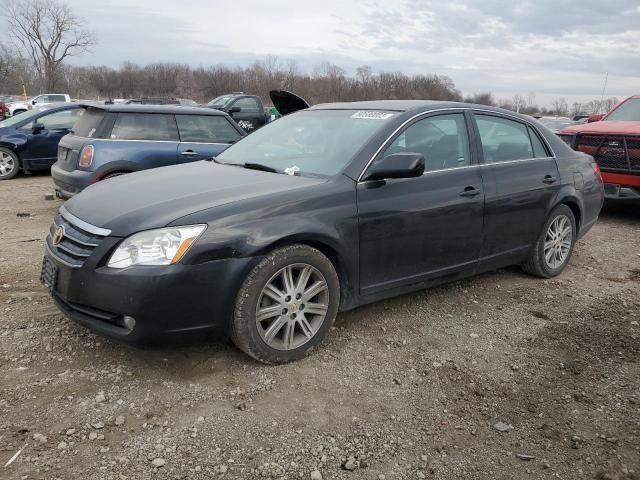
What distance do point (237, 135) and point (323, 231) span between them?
17.5 feet

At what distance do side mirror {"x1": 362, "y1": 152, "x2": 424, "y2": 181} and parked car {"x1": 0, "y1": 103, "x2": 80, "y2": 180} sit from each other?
361 inches

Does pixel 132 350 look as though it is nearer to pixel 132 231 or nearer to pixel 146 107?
pixel 132 231

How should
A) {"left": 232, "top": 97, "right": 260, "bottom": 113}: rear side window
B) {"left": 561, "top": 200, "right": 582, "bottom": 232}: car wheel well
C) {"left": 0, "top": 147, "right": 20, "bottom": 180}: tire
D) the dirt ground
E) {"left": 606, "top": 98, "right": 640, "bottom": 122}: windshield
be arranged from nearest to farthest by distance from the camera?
1. the dirt ground
2. {"left": 561, "top": 200, "right": 582, "bottom": 232}: car wheel well
3. {"left": 606, "top": 98, "right": 640, "bottom": 122}: windshield
4. {"left": 0, "top": 147, "right": 20, "bottom": 180}: tire
5. {"left": 232, "top": 97, "right": 260, "bottom": 113}: rear side window

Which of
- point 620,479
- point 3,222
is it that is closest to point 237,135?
point 3,222

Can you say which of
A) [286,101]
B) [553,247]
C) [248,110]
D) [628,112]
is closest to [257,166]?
[286,101]

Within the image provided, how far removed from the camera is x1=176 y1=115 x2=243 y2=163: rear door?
768 cm

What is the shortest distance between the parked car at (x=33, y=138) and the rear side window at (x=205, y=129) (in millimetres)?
4265

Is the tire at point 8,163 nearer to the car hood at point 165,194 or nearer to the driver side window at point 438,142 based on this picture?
the car hood at point 165,194

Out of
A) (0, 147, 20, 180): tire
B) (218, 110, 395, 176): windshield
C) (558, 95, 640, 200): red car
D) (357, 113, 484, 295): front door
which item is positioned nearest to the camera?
(357, 113, 484, 295): front door

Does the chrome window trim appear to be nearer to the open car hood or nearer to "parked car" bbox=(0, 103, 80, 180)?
the open car hood

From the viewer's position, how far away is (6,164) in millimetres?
11023

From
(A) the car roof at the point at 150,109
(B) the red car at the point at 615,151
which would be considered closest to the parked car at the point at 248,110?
(A) the car roof at the point at 150,109

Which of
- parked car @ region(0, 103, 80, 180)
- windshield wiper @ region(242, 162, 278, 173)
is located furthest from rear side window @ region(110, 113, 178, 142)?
parked car @ region(0, 103, 80, 180)

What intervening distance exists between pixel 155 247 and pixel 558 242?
3917 millimetres
